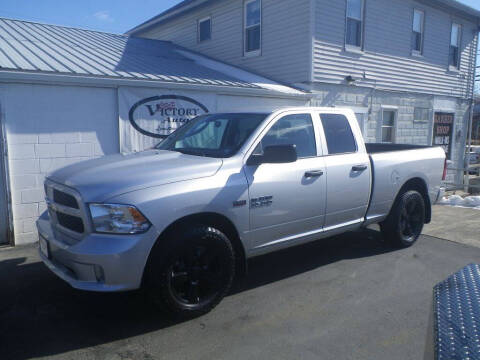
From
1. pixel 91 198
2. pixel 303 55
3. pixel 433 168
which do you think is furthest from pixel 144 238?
pixel 303 55

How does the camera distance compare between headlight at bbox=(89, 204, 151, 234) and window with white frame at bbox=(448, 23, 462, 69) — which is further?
window with white frame at bbox=(448, 23, 462, 69)

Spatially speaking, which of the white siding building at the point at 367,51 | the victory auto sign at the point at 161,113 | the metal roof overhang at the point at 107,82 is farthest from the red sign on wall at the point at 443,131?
the victory auto sign at the point at 161,113

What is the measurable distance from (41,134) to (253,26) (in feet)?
24.4

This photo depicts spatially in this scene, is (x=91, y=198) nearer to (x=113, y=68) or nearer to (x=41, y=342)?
(x=41, y=342)

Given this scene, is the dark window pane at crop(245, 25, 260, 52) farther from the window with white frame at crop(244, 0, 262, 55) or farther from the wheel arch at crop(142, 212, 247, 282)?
the wheel arch at crop(142, 212, 247, 282)

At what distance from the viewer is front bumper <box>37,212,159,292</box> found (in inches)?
121

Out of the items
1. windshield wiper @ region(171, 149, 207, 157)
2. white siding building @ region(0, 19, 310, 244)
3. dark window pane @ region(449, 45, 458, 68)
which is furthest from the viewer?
dark window pane @ region(449, 45, 458, 68)

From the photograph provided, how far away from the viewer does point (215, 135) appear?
445 centimetres

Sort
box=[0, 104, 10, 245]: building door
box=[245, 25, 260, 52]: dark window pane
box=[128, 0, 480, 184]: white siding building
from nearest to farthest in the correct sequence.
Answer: box=[0, 104, 10, 245]: building door → box=[128, 0, 480, 184]: white siding building → box=[245, 25, 260, 52]: dark window pane

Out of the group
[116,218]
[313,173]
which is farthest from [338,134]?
[116,218]

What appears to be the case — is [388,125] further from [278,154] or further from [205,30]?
[278,154]

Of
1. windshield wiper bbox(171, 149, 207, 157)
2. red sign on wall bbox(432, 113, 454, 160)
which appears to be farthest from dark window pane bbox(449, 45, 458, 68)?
windshield wiper bbox(171, 149, 207, 157)

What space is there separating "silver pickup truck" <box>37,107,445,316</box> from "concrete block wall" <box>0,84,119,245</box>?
2394 mm

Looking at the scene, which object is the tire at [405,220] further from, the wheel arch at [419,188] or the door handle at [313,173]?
the door handle at [313,173]
